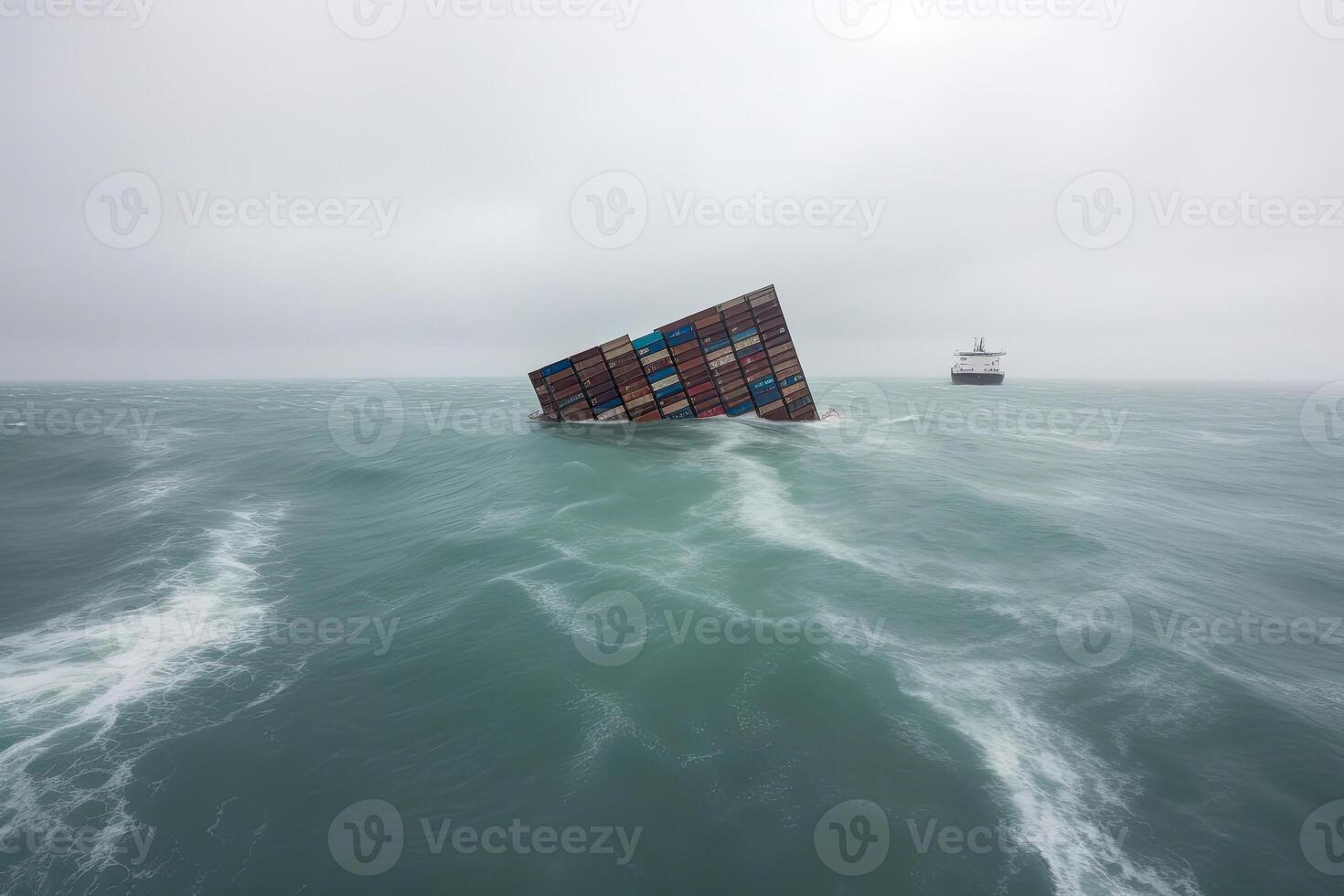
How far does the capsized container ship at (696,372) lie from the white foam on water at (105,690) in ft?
136

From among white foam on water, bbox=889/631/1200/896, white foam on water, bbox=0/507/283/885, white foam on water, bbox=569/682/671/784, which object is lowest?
white foam on water, bbox=889/631/1200/896

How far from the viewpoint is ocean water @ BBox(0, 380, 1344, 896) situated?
400 inches

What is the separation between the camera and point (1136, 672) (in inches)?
618

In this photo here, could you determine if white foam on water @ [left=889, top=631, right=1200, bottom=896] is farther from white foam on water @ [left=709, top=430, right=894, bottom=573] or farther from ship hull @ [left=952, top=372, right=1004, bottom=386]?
ship hull @ [left=952, top=372, right=1004, bottom=386]

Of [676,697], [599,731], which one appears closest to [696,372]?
[676,697]

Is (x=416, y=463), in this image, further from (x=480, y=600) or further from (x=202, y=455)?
(x=480, y=600)

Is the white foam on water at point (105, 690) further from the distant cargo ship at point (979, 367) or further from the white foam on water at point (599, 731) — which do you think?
the distant cargo ship at point (979, 367)

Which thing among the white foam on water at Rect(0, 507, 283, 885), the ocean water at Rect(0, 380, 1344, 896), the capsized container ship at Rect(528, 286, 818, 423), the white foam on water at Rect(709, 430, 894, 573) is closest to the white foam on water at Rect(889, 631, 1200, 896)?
the ocean water at Rect(0, 380, 1344, 896)

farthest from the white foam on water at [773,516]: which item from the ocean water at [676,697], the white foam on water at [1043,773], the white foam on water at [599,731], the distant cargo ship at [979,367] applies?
the distant cargo ship at [979,367]

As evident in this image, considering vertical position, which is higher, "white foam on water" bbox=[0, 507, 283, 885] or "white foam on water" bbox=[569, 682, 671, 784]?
"white foam on water" bbox=[0, 507, 283, 885]

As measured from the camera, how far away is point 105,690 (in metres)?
15.1

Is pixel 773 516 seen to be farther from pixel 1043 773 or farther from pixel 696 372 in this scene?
pixel 696 372

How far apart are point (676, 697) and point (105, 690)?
740 inches

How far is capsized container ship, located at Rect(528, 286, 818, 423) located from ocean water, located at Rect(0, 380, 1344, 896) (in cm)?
2732
